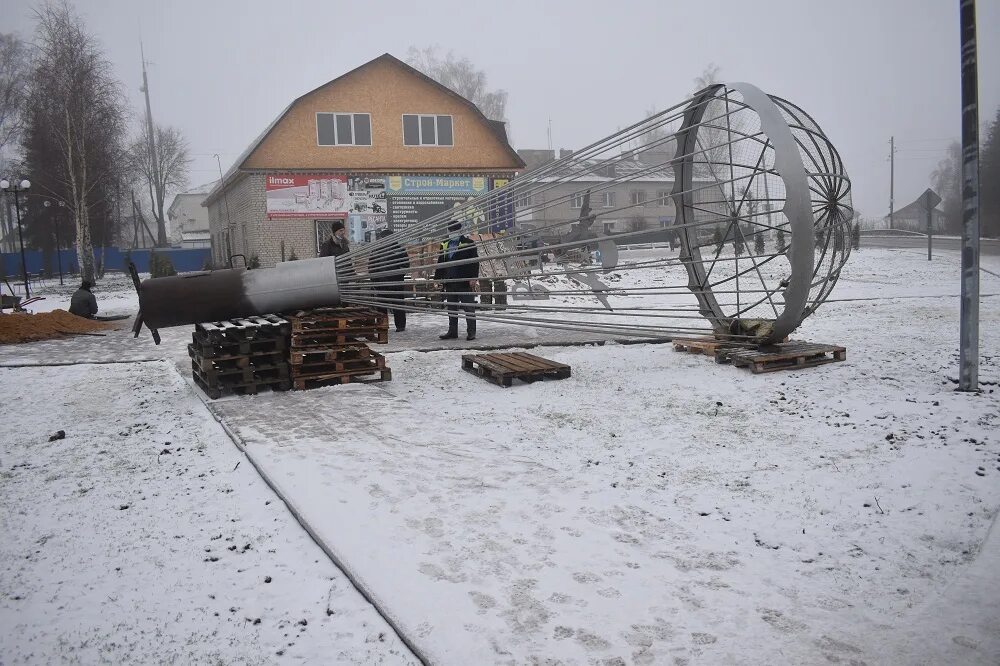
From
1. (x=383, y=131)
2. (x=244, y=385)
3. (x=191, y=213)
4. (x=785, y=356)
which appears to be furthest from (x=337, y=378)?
(x=191, y=213)

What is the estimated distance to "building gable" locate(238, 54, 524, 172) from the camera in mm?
24891

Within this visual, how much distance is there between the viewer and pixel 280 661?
107 inches

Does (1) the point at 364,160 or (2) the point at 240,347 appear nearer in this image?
(2) the point at 240,347

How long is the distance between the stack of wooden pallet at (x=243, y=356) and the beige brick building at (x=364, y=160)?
17706 millimetres

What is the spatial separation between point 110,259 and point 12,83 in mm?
17246

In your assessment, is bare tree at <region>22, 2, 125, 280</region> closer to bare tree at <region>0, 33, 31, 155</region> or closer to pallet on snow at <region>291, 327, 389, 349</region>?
bare tree at <region>0, 33, 31, 155</region>

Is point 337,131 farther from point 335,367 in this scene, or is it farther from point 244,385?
point 244,385

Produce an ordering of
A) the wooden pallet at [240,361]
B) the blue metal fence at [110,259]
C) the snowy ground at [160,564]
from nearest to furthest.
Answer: the snowy ground at [160,564] < the wooden pallet at [240,361] < the blue metal fence at [110,259]

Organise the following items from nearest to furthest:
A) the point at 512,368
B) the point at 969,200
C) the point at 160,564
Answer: the point at 160,564 → the point at 969,200 → the point at 512,368

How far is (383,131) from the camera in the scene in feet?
84.8

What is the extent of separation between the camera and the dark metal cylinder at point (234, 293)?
251 inches

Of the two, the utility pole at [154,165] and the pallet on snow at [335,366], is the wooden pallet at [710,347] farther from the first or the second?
the utility pole at [154,165]

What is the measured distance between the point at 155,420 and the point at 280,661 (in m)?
4.44

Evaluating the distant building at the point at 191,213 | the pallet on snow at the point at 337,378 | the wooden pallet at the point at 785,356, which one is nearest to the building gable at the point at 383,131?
the pallet on snow at the point at 337,378
